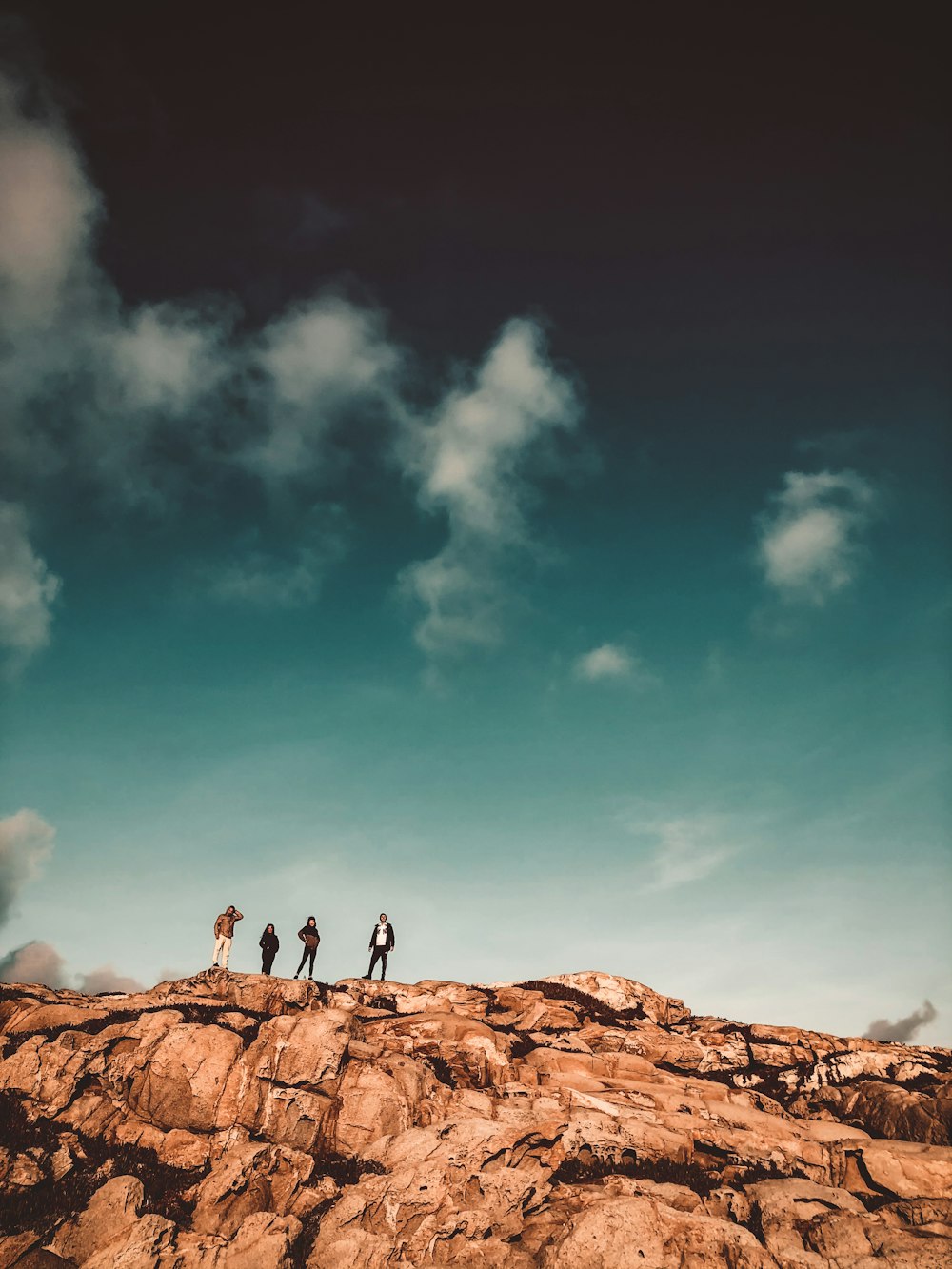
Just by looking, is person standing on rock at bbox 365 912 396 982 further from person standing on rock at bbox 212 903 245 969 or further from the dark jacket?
person standing on rock at bbox 212 903 245 969

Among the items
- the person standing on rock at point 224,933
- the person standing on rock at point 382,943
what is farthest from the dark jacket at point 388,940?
the person standing on rock at point 224,933

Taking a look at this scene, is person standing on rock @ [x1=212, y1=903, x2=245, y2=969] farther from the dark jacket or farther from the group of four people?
the dark jacket

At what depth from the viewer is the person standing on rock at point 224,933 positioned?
3359 cm

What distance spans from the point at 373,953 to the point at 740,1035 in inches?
706

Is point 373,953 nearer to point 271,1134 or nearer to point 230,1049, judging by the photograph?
point 230,1049

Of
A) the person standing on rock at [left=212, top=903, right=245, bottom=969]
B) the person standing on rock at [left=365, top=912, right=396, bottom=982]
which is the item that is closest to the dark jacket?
the person standing on rock at [left=365, top=912, right=396, bottom=982]

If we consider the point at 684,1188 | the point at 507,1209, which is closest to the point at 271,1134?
the point at 507,1209

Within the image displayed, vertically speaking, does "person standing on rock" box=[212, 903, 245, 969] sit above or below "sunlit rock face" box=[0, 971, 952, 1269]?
above

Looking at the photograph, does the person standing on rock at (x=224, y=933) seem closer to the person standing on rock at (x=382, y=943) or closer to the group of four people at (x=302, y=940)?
the group of four people at (x=302, y=940)

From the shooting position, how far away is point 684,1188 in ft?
57.4

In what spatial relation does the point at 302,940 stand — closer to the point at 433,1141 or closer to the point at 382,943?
the point at 382,943

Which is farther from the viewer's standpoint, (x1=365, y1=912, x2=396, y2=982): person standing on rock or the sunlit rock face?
(x1=365, y1=912, x2=396, y2=982): person standing on rock

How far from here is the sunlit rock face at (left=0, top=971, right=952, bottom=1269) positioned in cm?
1622

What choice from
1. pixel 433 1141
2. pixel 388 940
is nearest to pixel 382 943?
pixel 388 940
